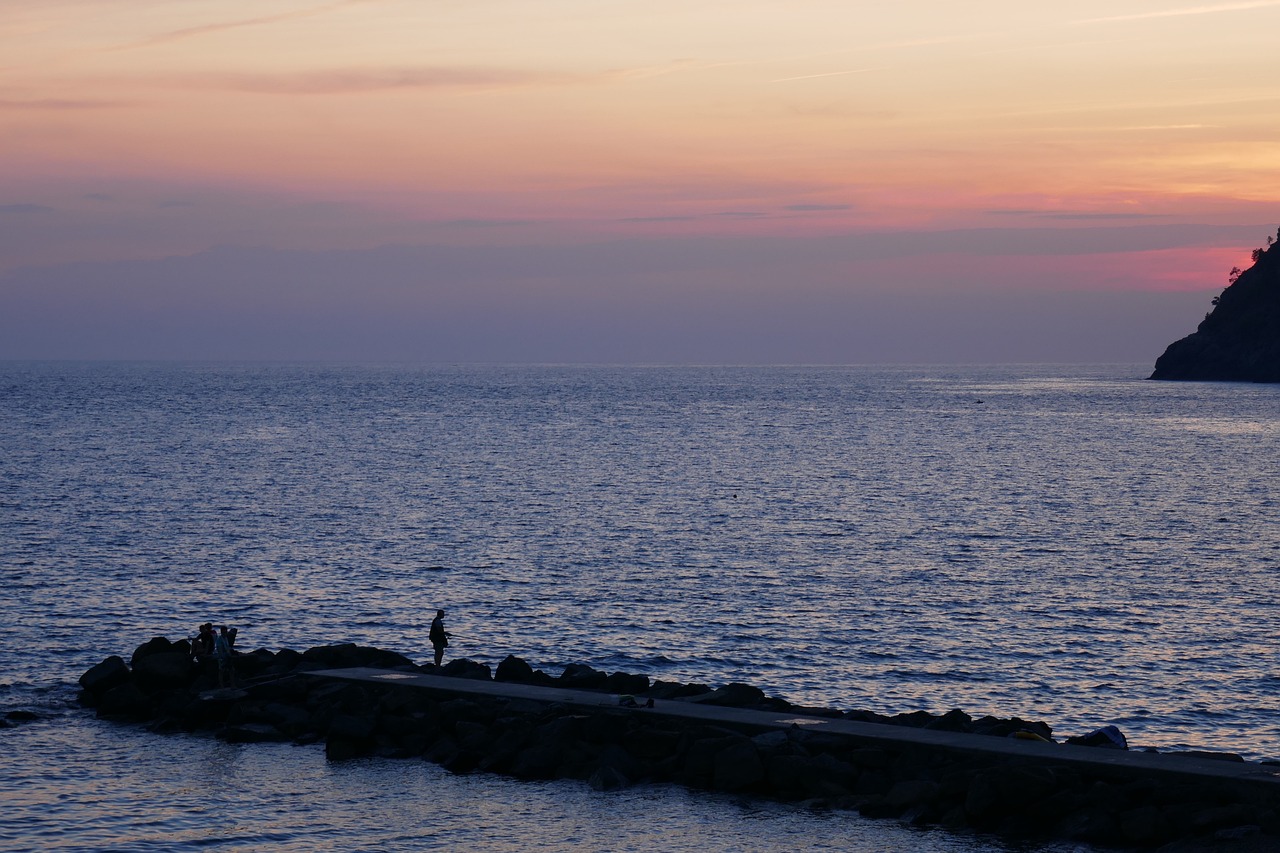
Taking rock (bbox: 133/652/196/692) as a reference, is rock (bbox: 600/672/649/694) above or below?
below

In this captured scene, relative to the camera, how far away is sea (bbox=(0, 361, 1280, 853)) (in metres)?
27.2

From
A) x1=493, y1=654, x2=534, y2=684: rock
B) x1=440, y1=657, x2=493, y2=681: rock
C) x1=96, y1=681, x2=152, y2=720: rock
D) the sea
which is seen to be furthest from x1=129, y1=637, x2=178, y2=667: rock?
x1=493, y1=654, x2=534, y2=684: rock

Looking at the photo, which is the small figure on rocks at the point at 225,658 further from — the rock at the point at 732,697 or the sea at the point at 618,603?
the rock at the point at 732,697

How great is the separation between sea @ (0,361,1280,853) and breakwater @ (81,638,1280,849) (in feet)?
2.21

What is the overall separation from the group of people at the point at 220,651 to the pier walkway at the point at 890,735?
205cm

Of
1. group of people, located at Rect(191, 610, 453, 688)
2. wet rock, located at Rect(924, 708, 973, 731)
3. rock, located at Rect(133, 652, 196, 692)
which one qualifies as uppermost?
group of people, located at Rect(191, 610, 453, 688)

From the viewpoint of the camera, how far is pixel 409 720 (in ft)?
104

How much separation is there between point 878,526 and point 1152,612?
26.9m

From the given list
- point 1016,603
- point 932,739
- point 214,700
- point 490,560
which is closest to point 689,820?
point 932,739

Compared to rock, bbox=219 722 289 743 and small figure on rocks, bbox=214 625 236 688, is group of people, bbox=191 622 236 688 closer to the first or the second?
small figure on rocks, bbox=214 625 236 688

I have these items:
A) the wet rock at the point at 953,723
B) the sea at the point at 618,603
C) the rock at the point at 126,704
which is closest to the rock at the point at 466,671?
the sea at the point at 618,603

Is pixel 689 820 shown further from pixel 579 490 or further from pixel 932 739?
pixel 579 490

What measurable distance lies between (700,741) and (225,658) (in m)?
12.8

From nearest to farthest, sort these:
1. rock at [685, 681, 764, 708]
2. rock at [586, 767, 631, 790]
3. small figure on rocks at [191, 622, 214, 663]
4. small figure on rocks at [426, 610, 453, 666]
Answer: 1. rock at [586, 767, 631, 790]
2. rock at [685, 681, 764, 708]
3. small figure on rocks at [191, 622, 214, 663]
4. small figure on rocks at [426, 610, 453, 666]
